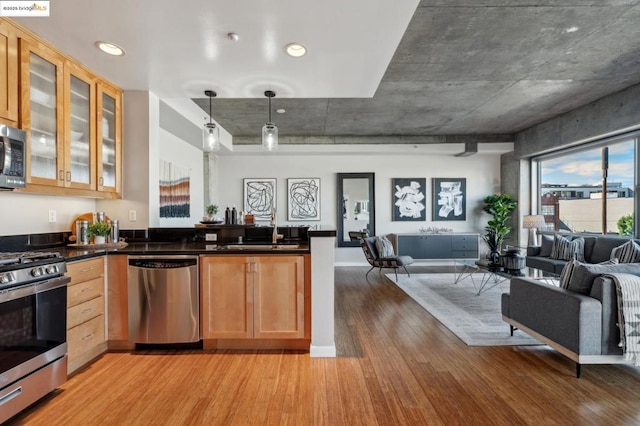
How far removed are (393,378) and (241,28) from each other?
9.08ft

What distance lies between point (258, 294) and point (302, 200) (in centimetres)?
454

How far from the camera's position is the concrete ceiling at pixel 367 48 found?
2.12 meters

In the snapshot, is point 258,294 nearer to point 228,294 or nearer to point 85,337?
point 228,294

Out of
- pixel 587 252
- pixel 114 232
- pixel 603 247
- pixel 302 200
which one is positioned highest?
pixel 302 200

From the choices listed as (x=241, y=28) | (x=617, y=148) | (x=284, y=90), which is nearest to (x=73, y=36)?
(x=241, y=28)

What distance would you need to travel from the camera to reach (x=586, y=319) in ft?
7.27

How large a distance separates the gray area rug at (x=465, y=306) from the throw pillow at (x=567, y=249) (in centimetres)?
91

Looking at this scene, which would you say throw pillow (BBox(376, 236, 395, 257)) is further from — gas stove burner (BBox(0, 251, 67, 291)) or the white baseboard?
gas stove burner (BBox(0, 251, 67, 291))

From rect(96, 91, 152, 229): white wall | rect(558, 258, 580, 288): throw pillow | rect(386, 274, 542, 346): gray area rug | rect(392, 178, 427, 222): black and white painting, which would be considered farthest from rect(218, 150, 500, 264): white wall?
rect(558, 258, 580, 288): throw pillow

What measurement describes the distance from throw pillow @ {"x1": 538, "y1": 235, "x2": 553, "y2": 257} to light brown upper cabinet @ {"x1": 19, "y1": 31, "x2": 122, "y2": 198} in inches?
256

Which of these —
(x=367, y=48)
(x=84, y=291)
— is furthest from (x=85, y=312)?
(x=367, y=48)

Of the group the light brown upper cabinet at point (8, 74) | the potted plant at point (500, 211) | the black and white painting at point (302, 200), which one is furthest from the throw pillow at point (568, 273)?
the black and white painting at point (302, 200)

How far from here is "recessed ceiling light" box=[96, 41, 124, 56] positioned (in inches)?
97.2

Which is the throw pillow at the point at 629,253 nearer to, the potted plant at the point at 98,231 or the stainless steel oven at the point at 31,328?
the stainless steel oven at the point at 31,328
